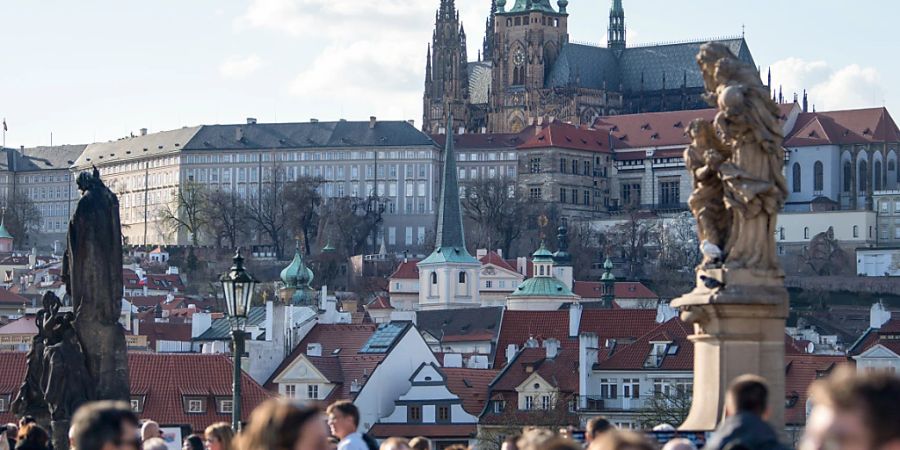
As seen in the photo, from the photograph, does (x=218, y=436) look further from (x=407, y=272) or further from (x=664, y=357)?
(x=407, y=272)

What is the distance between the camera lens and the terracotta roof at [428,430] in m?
67.6

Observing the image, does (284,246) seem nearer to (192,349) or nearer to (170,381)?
(192,349)

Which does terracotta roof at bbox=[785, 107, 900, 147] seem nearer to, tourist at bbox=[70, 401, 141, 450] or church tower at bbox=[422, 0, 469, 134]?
church tower at bbox=[422, 0, 469, 134]

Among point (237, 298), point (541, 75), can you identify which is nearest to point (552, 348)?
Answer: point (237, 298)

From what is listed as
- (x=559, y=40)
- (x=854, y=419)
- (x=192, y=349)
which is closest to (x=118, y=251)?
(x=854, y=419)

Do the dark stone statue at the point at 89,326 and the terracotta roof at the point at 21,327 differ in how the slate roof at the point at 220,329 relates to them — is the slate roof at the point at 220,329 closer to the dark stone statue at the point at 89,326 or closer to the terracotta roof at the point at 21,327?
the terracotta roof at the point at 21,327

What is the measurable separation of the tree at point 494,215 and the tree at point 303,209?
1053cm

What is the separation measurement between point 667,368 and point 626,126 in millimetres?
112907

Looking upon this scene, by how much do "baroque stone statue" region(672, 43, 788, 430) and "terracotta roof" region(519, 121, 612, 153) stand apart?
161232mm

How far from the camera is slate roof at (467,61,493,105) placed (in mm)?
193875

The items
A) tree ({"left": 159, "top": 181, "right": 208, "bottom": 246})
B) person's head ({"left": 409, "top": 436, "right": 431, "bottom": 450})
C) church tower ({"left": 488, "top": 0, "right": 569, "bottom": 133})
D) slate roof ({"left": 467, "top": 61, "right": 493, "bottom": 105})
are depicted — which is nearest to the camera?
person's head ({"left": 409, "top": 436, "right": 431, "bottom": 450})

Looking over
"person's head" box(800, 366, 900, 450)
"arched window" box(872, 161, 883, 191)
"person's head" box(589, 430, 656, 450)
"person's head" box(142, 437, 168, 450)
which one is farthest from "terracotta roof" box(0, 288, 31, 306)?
"person's head" box(800, 366, 900, 450)

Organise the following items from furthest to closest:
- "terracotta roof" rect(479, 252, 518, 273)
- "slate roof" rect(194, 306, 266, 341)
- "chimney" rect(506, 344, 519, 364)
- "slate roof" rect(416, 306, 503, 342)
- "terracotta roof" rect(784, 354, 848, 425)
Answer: "terracotta roof" rect(479, 252, 518, 273), "slate roof" rect(416, 306, 503, 342), "slate roof" rect(194, 306, 266, 341), "chimney" rect(506, 344, 519, 364), "terracotta roof" rect(784, 354, 848, 425)

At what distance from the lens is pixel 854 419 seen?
7145 mm
